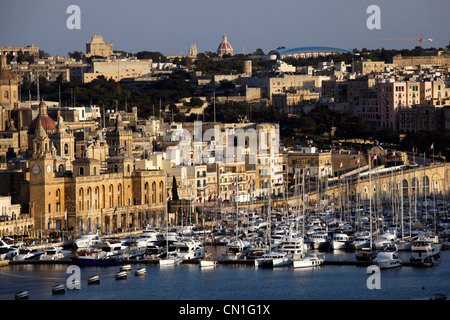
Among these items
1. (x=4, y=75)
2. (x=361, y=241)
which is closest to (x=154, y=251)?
(x=361, y=241)

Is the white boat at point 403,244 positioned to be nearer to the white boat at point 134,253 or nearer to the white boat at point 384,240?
the white boat at point 384,240

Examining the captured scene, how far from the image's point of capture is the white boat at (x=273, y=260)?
51.7 metres

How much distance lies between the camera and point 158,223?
205 ft

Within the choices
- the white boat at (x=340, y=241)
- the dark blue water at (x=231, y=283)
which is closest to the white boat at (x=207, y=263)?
A: the dark blue water at (x=231, y=283)

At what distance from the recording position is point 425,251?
178 feet

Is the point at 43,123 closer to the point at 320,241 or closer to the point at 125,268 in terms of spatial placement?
the point at 320,241

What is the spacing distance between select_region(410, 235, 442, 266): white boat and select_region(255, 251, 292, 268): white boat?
4.72 m

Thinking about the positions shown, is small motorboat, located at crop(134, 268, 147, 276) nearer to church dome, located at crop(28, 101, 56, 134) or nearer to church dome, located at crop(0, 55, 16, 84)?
church dome, located at crop(28, 101, 56, 134)

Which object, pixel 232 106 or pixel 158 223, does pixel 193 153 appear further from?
pixel 232 106

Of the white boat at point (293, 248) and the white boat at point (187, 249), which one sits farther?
the white boat at point (187, 249)

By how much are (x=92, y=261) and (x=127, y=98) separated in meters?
51.5

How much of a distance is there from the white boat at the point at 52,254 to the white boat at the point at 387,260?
37.7ft

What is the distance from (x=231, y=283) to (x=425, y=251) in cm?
939
